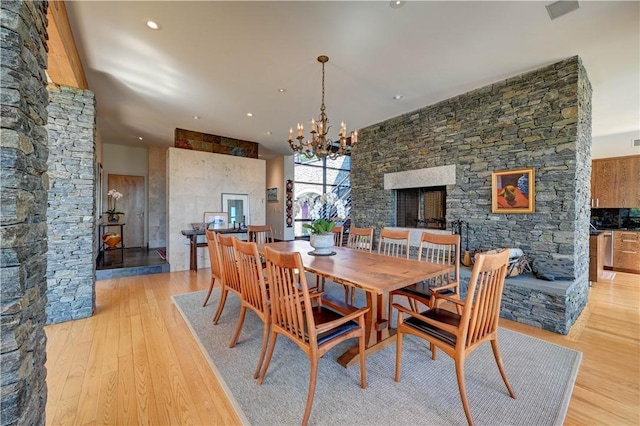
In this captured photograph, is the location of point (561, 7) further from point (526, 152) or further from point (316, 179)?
point (316, 179)

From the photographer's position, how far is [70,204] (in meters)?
3.06

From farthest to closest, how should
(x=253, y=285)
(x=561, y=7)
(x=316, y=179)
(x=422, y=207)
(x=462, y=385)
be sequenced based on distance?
(x=316, y=179) → (x=422, y=207) → (x=561, y=7) → (x=253, y=285) → (x=462, y=385)

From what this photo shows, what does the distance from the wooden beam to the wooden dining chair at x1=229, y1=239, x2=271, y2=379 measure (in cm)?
230

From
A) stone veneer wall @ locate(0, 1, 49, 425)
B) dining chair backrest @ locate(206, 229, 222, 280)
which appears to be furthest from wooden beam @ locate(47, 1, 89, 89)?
dining chair backrest @ locate(206, 229, 222, 280)

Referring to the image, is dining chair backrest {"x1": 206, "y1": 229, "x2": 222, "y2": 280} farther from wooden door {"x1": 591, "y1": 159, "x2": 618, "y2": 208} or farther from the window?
wooden door {"x1": 591, "y1": 159, "x2": 618, "y2": 208}

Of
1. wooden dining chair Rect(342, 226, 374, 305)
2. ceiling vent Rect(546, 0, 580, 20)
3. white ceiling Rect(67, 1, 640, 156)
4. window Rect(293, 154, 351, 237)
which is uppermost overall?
white ceiling Rect(67, 1, 640, 156)

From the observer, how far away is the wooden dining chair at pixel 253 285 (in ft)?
6.49

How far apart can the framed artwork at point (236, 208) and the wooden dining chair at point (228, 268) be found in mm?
3397

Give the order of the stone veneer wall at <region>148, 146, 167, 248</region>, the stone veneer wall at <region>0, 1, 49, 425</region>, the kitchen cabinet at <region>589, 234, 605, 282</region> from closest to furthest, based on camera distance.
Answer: the stone veneer wall at <region>0, 1, 49, 425</region>
the kitchen cabinet at <region>589, 234, 605, 282</region>
the stone veneer wall at <region>148, 146, 167, 248</region>

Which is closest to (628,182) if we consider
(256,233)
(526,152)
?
(526,152)

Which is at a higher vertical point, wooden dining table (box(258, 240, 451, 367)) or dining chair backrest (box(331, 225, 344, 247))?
dining chair backrest (box(331, 225, 344, 247))

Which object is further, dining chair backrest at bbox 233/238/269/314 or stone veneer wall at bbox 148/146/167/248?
stone veneer wall at bbox 148/146/167/248

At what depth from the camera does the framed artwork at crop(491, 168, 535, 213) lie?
341 cm

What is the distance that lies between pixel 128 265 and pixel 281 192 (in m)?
4.52
